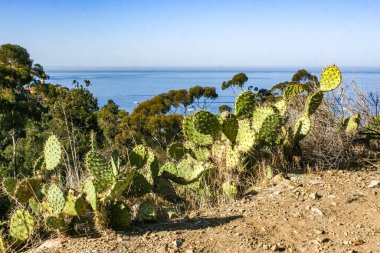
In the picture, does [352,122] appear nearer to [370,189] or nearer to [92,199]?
[370,189]

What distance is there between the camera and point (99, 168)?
11.2 feet

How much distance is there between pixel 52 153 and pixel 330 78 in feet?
8.68

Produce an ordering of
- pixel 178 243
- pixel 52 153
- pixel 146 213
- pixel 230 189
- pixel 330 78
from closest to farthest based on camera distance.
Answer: pixel 178 243
pixel 146 213
pixel 52 153
pixel 230 189
pixel 330 78

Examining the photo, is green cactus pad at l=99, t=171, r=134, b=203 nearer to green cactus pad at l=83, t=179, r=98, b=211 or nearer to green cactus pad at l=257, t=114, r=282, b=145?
green cactus pad at l=83, t=179, r=98, b=211

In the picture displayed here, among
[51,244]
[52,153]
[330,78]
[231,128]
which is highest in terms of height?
[330,78]

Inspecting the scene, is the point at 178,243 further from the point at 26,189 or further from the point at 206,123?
the point at 206,123

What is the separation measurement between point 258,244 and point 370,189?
1.30 metres

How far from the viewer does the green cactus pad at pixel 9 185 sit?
133 inches

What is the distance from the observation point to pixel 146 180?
3.66 m

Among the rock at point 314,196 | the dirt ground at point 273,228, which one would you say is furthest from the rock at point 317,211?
the rock at point 314,196

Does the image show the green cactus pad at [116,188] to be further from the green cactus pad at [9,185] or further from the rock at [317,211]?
the rock at [317,211]

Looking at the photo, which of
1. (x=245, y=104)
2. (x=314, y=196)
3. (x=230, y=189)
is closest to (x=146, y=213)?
(x=230, y=189)

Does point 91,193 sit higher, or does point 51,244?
point 91,193

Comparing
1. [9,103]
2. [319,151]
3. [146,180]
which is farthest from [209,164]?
[9,103]
